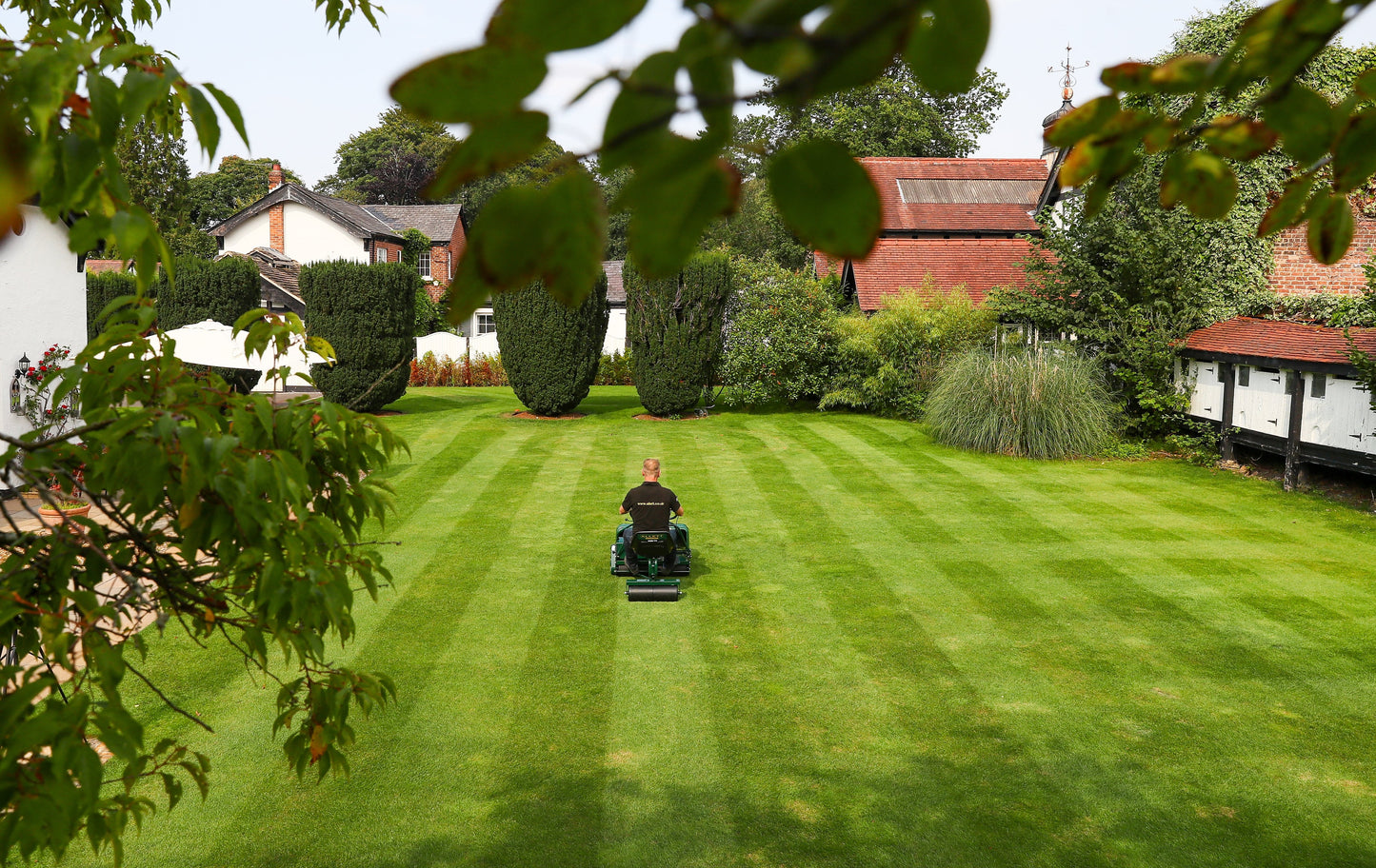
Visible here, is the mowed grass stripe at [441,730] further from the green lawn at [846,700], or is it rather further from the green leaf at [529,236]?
the green leaf at [529,236]

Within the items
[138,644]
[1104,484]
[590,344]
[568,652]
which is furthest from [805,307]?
[138,644]

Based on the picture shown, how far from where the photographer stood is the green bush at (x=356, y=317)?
2350 centimetres

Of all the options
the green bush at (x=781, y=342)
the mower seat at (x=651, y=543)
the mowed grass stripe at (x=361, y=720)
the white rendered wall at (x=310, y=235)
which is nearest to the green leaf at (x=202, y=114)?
the mowed grass stripe at (x=361, y=720)

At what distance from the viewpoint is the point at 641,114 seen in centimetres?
77

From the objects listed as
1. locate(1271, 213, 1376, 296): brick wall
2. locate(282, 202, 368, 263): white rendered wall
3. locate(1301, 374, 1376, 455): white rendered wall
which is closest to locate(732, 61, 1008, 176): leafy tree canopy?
locate(282, 202, 368, 263): white rendered wall

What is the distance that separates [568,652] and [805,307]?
1748 cm

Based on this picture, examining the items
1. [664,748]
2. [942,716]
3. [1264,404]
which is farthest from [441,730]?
[1264,404]

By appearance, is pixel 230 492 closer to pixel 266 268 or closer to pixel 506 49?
pixel 506 49

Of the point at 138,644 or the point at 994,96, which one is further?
the point at 994,96

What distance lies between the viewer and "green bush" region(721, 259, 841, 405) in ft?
79.4

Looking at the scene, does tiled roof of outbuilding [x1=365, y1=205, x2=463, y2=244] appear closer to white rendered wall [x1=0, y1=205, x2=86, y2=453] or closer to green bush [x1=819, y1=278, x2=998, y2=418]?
green bush [x1=819, y1=278, x2=998, y2=418]

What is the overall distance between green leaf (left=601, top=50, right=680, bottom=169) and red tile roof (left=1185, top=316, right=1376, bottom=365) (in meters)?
15.5

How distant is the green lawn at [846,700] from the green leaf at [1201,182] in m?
4.36

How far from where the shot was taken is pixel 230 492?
216cm
